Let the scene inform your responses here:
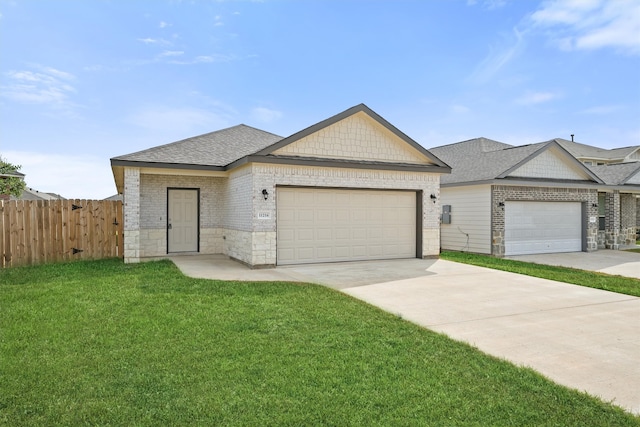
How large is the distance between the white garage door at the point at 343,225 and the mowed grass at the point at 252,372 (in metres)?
5.10

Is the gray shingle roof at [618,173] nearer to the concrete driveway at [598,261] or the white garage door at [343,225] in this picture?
the concrete driveway at [598,261]

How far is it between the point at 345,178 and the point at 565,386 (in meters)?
9.05

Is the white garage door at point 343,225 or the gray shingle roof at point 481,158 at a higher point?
the gray shingle roof at point 481,158

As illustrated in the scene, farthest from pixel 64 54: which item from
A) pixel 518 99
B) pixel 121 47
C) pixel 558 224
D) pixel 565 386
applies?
pixel 558 224

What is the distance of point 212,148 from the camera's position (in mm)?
14516

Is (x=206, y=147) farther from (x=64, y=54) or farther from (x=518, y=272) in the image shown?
(x=518, y=272)

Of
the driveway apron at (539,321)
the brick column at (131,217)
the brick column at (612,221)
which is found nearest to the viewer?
the driveway apron at (539,321)

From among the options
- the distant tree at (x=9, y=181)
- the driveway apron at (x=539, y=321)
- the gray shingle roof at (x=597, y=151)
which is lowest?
the driveway apron at (x=539, y=321)

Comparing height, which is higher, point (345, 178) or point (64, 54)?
point (64, 54)

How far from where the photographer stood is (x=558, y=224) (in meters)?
17.0

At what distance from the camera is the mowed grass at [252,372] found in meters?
3.36

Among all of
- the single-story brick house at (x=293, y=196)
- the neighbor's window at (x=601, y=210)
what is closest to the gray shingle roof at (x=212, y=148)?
the single-story brick house at (x=293, y=196)

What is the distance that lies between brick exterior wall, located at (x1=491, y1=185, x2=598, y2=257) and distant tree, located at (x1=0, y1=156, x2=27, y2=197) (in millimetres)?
25986

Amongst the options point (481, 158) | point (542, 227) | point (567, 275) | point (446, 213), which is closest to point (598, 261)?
point (542, 227)
